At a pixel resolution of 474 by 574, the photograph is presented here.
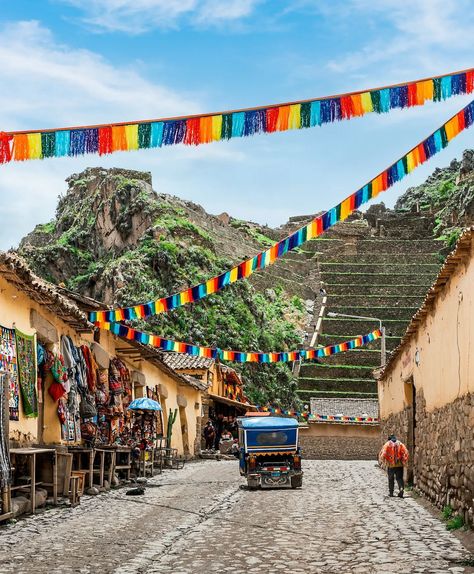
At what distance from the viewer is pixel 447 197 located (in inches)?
3282

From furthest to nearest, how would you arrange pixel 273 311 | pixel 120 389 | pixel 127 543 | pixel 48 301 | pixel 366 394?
pixel 273 311 → pixel 366 394 → pixel 120 389 → pixel 48 301 → pixel 127 543

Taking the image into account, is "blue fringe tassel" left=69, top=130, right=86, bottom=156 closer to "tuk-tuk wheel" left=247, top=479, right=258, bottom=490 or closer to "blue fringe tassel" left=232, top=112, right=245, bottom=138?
"blue fringe tassel" left=232, top=112, right=245, bottom=138

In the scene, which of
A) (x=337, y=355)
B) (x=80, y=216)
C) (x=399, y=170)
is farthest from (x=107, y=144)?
(x=80, y=216)

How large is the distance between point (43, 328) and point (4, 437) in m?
3.65

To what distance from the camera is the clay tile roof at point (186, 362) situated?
3559cm

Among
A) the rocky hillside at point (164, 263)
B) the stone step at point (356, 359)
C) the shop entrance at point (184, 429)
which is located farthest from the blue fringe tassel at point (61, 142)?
the stone step at point (356, 359)

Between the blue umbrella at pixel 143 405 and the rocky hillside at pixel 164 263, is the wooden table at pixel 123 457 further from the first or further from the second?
the rocky hillside at pixel 164 263

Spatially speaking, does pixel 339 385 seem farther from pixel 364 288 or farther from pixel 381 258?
pixel 381 258

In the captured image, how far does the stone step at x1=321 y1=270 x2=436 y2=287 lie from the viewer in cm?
6750

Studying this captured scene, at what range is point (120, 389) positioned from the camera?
19.8 meters

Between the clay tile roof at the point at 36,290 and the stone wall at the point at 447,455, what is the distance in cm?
590

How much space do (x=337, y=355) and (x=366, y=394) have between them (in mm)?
5294

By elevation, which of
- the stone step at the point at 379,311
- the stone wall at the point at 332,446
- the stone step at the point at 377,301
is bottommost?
the stone wall at the point at 332,446

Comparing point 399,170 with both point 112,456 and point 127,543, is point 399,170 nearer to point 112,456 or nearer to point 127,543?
point 127,543
